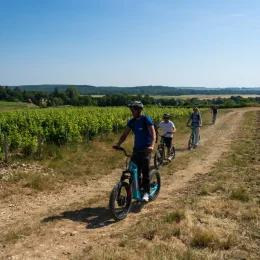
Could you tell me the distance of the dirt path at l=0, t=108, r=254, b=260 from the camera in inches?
175

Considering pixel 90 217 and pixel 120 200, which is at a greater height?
pixel 120 200

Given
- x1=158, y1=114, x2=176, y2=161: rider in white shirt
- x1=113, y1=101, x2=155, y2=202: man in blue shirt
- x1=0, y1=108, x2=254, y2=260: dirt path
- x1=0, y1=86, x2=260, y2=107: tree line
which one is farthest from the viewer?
x1=0, y1=86, x2=260, y2=107: tree line

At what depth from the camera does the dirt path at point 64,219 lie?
14.6 feet

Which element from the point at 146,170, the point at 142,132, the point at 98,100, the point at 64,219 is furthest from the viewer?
the point at 98,100

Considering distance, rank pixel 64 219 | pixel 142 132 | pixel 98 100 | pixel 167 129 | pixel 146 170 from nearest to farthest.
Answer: pixel 64 219
pixel 142 132
pixel 146 170
pixel 167 129
pixel 98 100

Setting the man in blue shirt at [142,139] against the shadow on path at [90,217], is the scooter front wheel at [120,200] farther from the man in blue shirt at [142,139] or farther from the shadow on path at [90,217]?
the man in blue shirt at [142,139]

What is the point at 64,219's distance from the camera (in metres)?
5.55

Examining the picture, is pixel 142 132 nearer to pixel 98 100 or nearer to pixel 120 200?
pixel 120 200

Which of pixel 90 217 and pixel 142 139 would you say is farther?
pixel 142 139

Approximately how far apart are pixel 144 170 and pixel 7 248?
2.88 m

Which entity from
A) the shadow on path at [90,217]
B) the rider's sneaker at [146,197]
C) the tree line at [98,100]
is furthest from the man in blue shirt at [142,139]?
the tree line at [98,100]

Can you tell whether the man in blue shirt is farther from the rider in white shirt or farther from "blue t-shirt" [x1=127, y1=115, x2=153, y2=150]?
the rider in white shirt

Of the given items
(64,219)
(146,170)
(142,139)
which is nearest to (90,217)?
(64,219)

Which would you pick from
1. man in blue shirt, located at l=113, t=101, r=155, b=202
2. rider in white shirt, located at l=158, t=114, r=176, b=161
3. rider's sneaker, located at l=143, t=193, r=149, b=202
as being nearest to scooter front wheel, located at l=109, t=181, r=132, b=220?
rider's sneaker, located at l=143, t=193, r=149, b=202
